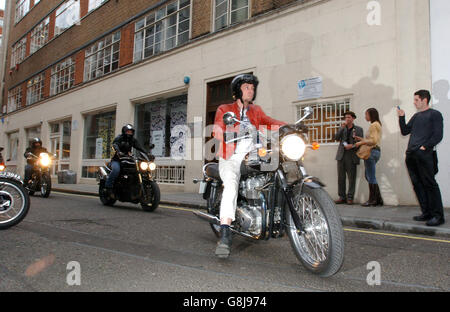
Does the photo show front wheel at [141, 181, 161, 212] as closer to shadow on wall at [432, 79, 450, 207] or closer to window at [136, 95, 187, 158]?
shadow on wall at [432, 79, 450, 207]

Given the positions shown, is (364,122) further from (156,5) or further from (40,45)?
(40,45)

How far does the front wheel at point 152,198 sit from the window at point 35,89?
19717mm

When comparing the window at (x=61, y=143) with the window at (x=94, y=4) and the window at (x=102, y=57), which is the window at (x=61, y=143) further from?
the window at (x=94, y=4)

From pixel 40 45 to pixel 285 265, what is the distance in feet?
86.3

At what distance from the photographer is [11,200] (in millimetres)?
4547

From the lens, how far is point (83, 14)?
19.5m

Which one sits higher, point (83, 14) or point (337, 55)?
point (83, 14)

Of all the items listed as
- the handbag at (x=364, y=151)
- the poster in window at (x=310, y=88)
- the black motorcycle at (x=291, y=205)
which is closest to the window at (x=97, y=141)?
the poster in window at (x=310, y=88)

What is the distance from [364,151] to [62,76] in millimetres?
19206

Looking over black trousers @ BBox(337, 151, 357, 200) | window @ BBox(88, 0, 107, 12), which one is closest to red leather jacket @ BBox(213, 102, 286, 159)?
black trousers @ BBox(337, 151, 357, 200)

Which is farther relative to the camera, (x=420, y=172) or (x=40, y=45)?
(x=40, y=45)

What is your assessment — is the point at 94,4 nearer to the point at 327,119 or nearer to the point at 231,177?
the point at 327,119

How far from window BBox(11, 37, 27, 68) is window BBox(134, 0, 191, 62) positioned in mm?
16109
